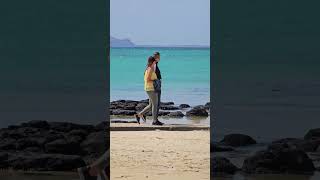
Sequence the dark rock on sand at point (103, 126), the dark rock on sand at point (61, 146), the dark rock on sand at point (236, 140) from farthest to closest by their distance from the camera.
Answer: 1. the dark rock on sand at point (61, 146)
2. the dark rock on sand at point (103, 126)
3. the dark rock on sand at point (236, 140)

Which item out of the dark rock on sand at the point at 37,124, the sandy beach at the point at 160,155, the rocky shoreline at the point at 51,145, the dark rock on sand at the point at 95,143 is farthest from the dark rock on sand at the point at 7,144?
the sandy beach at the point at 160,155

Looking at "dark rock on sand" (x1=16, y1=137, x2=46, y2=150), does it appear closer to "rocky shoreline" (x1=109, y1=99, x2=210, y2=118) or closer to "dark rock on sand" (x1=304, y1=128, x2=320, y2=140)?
"rocky shoreline" (x1=109, y1=99, x2=210, y2=118)

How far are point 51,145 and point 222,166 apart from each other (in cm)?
148

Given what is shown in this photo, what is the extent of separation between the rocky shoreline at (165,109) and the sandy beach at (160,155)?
44 centimetres

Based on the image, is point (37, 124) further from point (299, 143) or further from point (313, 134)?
point (313, 134)

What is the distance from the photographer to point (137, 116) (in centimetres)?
656

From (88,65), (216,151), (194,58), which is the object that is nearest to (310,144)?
(216,151)

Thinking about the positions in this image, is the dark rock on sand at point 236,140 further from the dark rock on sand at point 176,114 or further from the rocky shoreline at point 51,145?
the dark rock on sand at point 176,114

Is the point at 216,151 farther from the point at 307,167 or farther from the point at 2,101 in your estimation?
the point at 2,101

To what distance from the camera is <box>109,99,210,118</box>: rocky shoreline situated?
7.00m

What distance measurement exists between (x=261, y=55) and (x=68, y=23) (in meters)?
1.59

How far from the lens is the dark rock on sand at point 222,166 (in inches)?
201

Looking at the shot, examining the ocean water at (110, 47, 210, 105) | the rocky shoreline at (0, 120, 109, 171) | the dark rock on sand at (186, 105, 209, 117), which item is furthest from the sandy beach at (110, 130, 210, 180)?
the ocean water at (110, 47, 210, 105)

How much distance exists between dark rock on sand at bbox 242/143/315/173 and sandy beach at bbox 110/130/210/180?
1.78ft
